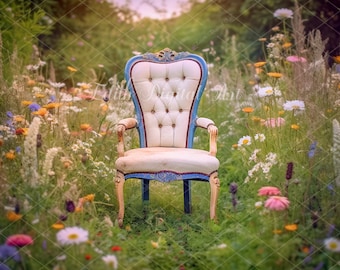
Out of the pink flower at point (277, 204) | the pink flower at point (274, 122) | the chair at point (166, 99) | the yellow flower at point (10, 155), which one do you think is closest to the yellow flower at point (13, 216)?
the yellow flower at point (10, 155)

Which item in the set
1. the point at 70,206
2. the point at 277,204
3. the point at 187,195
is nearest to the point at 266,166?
the point at 187,195

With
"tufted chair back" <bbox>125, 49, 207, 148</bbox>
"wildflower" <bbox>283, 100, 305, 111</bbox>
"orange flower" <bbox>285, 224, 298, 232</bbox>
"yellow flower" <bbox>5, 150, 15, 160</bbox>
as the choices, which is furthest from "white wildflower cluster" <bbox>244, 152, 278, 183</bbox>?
"yellow flower" <bbox>5, 150, 15, 160</bbox>

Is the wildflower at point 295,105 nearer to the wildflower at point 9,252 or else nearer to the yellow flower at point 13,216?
the yellow flower at point 13,216

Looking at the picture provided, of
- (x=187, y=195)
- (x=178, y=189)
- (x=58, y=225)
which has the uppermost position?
(x=58, y=225)

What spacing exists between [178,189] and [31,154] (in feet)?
5.16

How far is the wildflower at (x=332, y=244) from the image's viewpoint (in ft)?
8.88

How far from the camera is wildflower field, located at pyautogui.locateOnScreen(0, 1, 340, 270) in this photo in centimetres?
271

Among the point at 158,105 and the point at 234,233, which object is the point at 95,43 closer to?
the point at 158,105

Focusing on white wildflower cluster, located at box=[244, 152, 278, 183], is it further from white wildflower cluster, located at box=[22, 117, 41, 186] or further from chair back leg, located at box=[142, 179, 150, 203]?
white wildflower cluster, located at box=[22, 117, 41, 186]

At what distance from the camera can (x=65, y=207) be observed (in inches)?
112

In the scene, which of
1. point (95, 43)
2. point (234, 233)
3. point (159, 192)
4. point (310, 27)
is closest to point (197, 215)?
point (159, 192)

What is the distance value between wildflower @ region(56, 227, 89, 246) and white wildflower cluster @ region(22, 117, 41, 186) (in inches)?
15.3

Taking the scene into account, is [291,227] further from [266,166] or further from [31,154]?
[31,154]

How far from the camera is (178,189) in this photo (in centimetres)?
421
